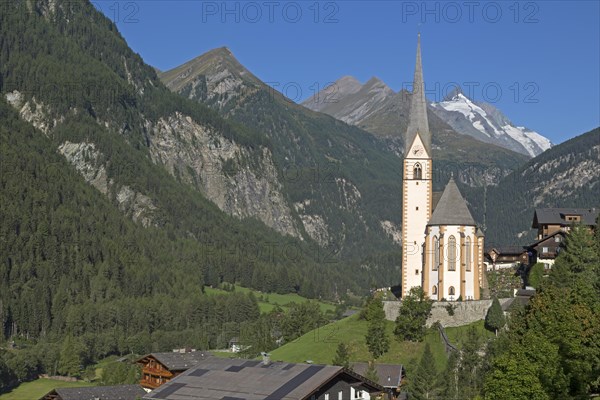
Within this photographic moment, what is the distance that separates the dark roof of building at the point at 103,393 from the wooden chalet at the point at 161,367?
570cm

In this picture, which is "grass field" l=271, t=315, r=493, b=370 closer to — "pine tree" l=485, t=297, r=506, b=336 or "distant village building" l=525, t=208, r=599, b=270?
"pine tree" l=485, t=297, r=506, b=336

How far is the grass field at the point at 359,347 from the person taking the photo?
11519cm

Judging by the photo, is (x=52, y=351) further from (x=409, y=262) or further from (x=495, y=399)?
(x=495, y=399)

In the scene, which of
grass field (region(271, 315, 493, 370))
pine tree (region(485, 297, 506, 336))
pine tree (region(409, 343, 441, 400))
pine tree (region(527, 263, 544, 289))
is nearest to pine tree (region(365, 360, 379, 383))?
pine tree (region(409, 343, 441, 400))

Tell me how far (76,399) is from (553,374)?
65.2 meters

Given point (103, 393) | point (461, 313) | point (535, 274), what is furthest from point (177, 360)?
point (535, 274)

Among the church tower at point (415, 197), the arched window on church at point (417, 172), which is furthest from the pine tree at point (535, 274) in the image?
the arched window on church at point (417, 172)

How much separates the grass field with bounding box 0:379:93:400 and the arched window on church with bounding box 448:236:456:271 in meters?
58.3

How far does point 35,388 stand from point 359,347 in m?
61.4

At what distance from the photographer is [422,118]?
13588cm

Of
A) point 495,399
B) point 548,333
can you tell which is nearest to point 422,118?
point 548,333

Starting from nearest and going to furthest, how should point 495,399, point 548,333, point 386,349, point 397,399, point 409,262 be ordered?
1. point 495,399
2. point 548,333
3. point 397,399
4. point 386,349
5. point 409,262

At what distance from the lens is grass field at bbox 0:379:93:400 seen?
15150 centimetres

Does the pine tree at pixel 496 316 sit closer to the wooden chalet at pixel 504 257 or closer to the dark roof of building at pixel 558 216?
the dark roof of building at pixel 558 216
